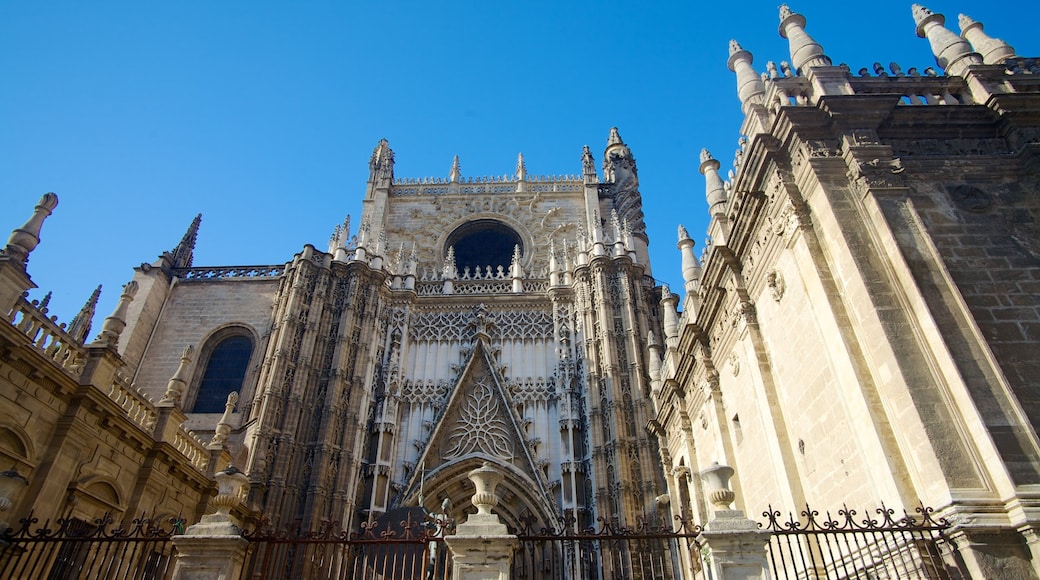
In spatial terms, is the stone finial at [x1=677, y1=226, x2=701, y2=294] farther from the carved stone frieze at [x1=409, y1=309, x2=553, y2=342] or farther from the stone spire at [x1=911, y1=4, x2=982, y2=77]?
the carved stone frieze at [x1=409, y1=309, x2=553, y2=342]

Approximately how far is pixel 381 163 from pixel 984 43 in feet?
75.8

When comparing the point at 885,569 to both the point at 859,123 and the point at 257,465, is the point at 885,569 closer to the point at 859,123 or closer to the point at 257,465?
the point at 859,123

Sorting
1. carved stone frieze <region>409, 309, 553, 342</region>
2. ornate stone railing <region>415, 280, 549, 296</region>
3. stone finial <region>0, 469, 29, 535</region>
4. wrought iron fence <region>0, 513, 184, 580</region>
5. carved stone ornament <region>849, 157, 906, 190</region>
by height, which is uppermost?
ornate stone railing <region>415, 280, 549, 296</region>

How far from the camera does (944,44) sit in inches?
400

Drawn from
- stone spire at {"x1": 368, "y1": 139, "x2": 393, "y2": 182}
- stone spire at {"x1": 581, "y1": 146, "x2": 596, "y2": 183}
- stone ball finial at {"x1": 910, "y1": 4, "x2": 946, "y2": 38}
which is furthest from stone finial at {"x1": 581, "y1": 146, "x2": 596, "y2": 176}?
stone ball finial at {"x1": 910, "y1": 4, "x2": 946, "y2": 38}

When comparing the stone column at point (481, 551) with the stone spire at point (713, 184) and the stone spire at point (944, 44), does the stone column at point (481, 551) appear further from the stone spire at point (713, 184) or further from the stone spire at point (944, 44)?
the stone spire at point (944, 44)

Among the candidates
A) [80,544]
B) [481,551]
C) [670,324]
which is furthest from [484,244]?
[481,551]

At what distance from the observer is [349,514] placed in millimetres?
17281

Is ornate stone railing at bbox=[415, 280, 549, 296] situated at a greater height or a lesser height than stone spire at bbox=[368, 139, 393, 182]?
lesser

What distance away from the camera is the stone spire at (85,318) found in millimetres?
16844

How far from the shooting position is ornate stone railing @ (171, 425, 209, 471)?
13.3 metres

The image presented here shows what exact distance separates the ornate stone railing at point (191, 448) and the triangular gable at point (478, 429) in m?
6.18

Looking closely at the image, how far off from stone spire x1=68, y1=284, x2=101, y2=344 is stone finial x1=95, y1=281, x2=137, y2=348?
5.99m

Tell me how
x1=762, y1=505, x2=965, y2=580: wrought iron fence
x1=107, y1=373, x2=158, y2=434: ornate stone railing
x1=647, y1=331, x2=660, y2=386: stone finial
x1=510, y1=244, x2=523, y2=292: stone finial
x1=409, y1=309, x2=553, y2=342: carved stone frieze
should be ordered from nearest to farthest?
x1=762, y1=505, x2=965, y2=580: wrought iron fence
x1=107, y1=373, x2=158, y2=434: ornate stone railing
x1=647, y1=331, x2=660, y2=386: stone finial
x1=409, y1=309, x2=553, y2=342: carved stone frieze
x1=510, y1=244, x2=523, y2=292: stone finial
